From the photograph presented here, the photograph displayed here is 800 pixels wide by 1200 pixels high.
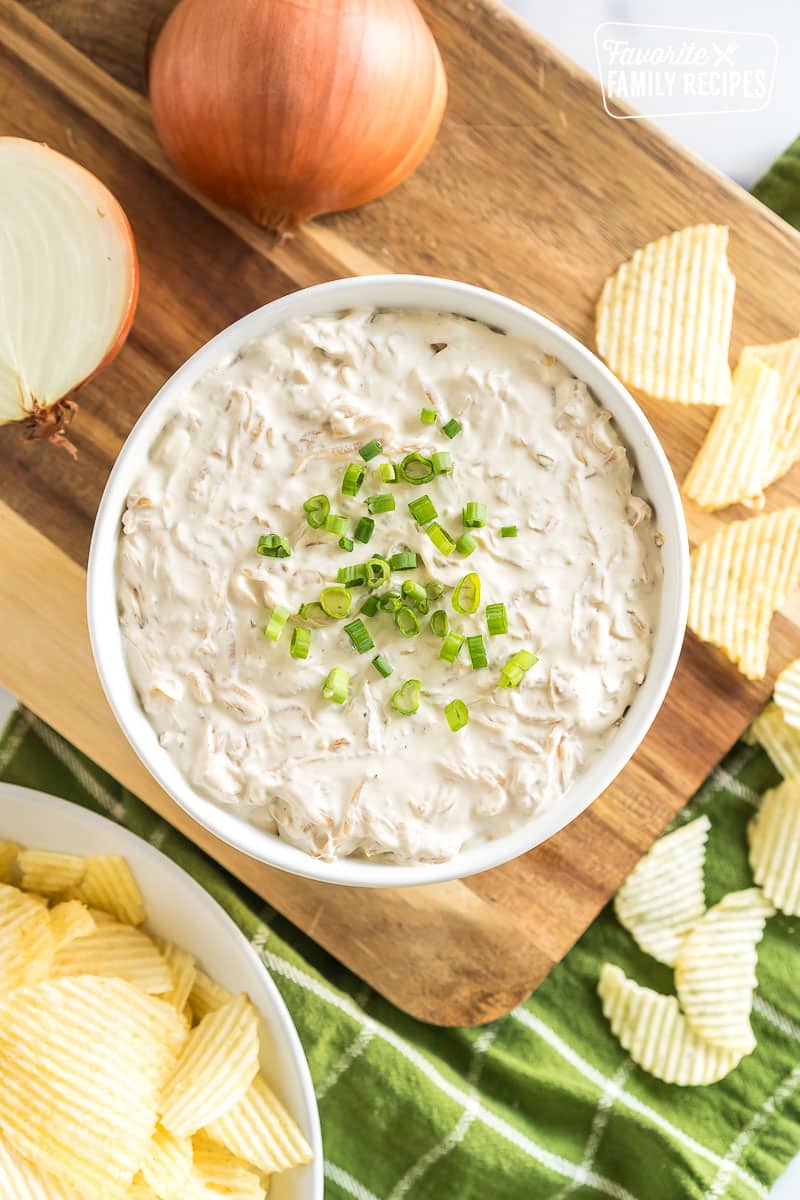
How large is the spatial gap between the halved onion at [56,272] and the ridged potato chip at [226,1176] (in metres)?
1.55

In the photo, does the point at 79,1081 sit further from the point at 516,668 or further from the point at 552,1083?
the point at 516,668

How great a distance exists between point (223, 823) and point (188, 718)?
185 millimetres

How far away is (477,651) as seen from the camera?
73.8 inches

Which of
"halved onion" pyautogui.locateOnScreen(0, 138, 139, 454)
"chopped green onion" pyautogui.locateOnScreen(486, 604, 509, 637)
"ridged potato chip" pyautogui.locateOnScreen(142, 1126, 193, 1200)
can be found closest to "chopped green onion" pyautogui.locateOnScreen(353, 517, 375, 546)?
"chopped green onion" pyautogui.locateOnScreen(486, 604, 509, 637)

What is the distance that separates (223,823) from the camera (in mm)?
1940

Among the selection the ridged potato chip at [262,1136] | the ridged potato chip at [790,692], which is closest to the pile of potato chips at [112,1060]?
the ridged potato chip at [262,1136]

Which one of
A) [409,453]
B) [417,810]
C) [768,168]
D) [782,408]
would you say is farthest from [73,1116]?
[768,168]

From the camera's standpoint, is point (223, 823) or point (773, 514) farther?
point (773, 514)

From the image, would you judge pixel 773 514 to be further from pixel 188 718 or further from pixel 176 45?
pixel 176 45

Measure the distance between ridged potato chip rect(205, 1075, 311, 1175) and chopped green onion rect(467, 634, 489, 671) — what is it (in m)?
1.06

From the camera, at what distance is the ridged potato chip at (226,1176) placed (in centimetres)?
234

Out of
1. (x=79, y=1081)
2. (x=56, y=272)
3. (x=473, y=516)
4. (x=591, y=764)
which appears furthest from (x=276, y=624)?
(x=79, y=1081)

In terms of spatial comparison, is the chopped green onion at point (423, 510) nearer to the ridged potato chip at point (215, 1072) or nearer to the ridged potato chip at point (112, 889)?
the ridged potato chip at point (112, 889)

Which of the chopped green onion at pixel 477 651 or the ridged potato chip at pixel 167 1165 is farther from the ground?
the chopped green onion at pixel 477 651
